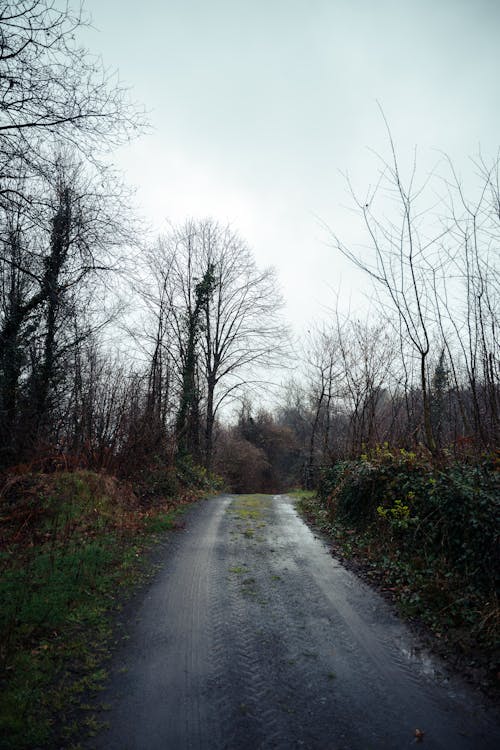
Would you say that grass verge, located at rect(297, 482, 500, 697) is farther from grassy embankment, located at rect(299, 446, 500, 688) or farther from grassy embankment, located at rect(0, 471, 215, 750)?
grassy embankment, located at rect(0, 471, 215, 750)

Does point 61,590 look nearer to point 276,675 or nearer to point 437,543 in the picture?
point 276,675

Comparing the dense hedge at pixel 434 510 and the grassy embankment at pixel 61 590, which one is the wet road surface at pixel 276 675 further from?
the dense hedge at pixel 434 510

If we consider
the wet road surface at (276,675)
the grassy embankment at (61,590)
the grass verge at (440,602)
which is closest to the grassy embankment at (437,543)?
the grass verge at (440,602)

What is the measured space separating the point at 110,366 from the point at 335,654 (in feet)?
41.3

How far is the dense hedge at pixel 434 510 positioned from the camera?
473 cm

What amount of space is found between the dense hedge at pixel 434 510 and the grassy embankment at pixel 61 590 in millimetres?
4056

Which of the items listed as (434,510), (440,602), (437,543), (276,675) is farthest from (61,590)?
(434,510)

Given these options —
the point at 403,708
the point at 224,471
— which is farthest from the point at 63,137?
the point at 224,471

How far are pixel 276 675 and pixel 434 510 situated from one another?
3714 millimetres

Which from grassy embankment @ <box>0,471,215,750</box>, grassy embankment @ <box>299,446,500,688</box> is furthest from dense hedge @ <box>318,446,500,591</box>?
grassy embankment @ <box>0,471,215,750</box>

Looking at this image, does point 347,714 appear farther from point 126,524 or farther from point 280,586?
point 126,524

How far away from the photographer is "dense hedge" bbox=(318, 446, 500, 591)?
15.5 feet

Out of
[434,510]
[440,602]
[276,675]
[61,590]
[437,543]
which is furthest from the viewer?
[434,510]

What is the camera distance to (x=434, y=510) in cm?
582
